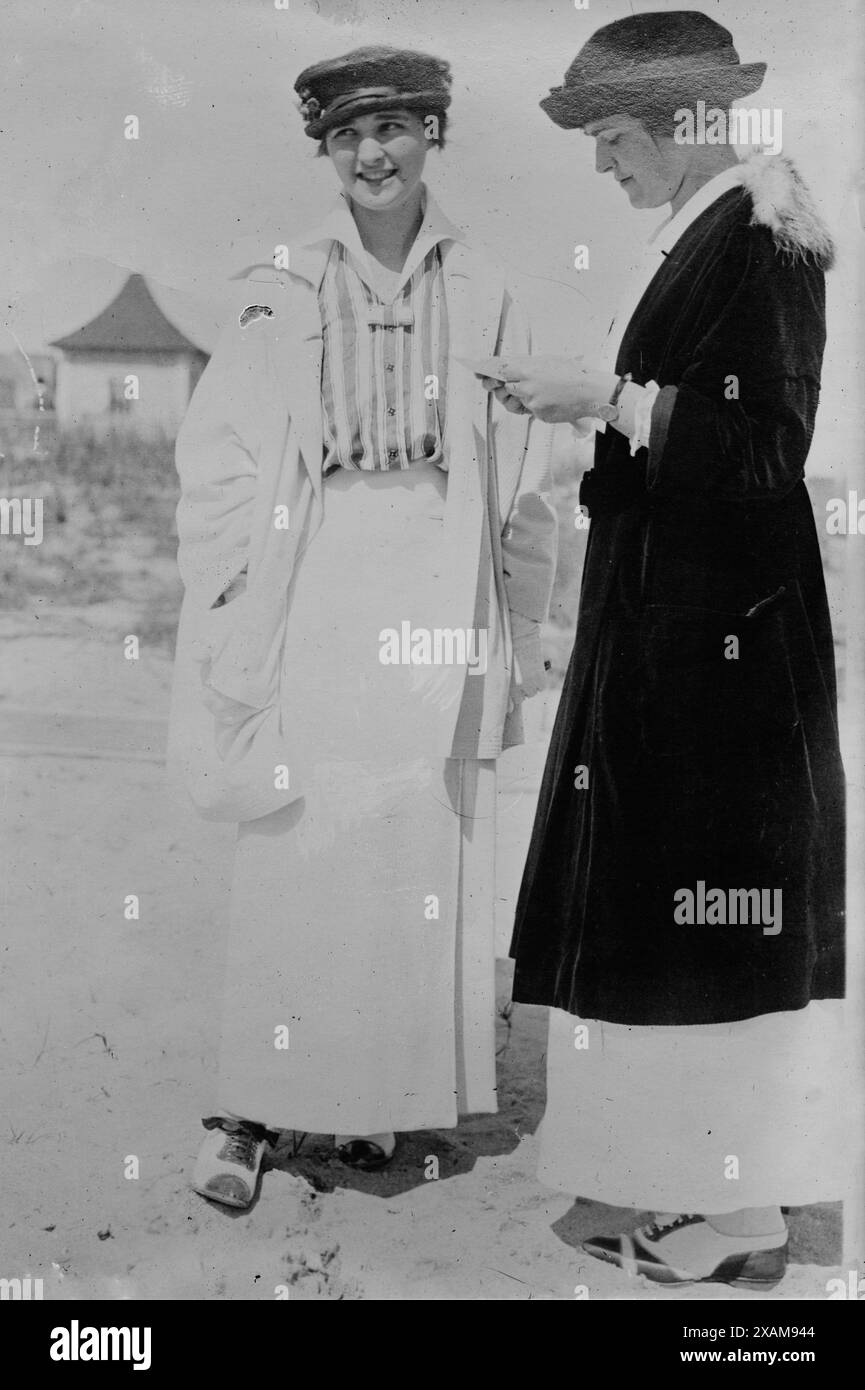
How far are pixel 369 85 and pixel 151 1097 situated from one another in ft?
8.72

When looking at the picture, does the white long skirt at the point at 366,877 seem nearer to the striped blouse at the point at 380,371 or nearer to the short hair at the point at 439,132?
the striped blouse at the point at 380,371

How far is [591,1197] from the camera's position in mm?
4199

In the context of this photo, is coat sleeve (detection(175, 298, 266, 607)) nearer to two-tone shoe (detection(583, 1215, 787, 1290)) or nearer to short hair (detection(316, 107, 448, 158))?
short hair (detection(316, 107, 448, 158))

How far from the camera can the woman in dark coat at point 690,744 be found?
4.05m

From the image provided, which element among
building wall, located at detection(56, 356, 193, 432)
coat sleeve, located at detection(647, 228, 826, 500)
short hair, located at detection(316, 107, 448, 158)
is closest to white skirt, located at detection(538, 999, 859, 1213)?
coat sleeve, located at detection(647, 228, 826, 500)

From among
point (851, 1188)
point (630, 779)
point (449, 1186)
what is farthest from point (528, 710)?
point (851, 1188)

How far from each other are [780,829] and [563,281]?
1.50 meters

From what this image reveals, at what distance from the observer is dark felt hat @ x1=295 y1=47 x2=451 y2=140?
13.4ft

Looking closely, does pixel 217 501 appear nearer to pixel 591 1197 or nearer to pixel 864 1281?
pixel 591 1197

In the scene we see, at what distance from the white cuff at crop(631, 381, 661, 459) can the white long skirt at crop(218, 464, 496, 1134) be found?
0.50m

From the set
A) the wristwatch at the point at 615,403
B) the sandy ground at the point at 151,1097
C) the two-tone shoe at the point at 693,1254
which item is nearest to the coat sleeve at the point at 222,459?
the sandy ground at the point at 151,1097

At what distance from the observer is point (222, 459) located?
415 cm

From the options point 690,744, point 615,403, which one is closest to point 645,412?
point 615,403

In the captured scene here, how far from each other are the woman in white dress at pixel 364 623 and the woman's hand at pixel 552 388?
5 centimetres
